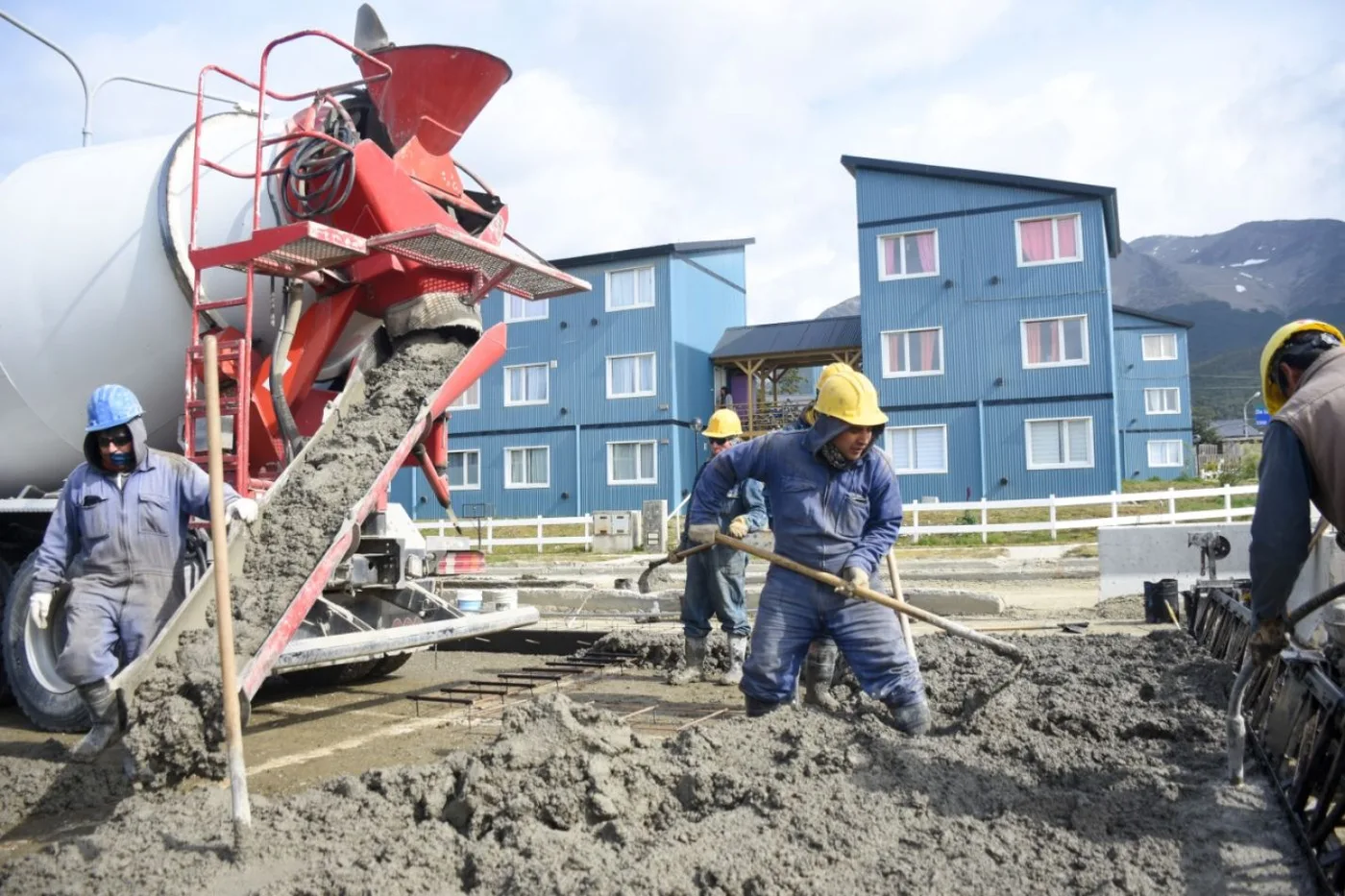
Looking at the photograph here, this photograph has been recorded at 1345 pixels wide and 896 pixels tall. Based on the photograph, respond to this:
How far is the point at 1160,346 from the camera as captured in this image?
3397 centimetres

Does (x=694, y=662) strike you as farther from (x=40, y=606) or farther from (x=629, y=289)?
(x=629, y=289)

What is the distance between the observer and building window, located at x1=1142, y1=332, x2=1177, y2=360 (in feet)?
111

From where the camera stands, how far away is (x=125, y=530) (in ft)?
14.8

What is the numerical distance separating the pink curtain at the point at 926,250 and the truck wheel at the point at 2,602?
2071 cm

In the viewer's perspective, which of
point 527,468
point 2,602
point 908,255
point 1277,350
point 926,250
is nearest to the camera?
point 1277,350

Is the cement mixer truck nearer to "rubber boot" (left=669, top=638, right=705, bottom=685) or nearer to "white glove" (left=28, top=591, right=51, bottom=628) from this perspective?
"white glove" (left=28, top=591, right=51, bottom=628)

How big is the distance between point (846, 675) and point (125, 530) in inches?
154

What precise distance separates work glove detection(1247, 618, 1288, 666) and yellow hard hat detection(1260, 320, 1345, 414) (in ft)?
2.35

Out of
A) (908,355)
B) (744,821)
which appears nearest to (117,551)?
(744,821)

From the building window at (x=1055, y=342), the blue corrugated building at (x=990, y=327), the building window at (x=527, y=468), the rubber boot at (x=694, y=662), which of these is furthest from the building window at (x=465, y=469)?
the rubber boot at (x=694, y=662)

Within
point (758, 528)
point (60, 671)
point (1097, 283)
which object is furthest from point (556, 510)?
point (60, 671)

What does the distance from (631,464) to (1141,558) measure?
17.4m

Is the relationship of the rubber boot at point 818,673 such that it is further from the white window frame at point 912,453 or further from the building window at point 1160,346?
the building window at point 1160,346

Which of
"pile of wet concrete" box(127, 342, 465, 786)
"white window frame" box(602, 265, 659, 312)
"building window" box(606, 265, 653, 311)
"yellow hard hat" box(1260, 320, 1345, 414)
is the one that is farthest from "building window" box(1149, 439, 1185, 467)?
"yellow hard hat" box(1260, 320, 1345, 414)
